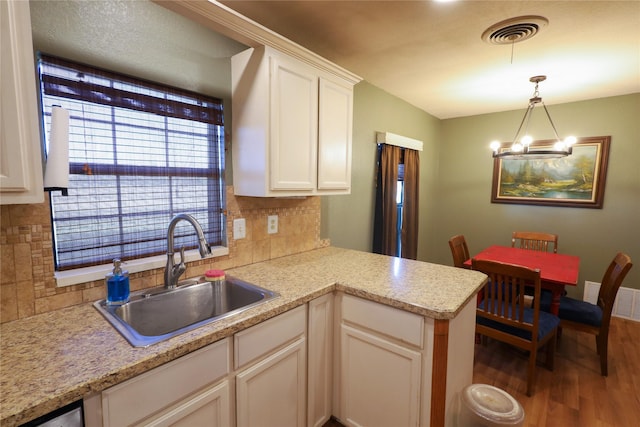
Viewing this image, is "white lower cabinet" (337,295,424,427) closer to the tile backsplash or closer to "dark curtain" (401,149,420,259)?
the tile backsplash

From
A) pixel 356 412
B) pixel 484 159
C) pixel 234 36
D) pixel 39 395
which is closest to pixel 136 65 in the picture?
pixel 234 36

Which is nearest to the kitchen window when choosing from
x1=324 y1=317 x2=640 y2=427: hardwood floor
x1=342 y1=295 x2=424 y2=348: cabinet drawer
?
x1=342 y1=295 x2=424 y2=348: cabinet drawer

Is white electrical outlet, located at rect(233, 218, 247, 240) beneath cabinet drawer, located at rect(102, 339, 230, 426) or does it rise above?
above

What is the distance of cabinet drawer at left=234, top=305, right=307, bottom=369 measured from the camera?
1.16m

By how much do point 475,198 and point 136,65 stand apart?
3.94m

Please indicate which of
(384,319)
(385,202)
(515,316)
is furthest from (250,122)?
(515,316)

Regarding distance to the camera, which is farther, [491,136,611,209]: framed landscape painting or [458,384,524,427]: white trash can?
[491,136,611,209]: framed landscape painting

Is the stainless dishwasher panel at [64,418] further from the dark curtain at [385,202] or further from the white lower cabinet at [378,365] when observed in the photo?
the dark curtain at [385,202]

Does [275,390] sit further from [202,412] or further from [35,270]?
[35,270]

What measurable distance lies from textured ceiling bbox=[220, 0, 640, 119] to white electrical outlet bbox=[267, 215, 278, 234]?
45.2 inches

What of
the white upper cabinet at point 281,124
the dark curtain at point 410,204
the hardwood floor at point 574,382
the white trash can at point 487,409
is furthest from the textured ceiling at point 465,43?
the hardwood floor at point 574,382

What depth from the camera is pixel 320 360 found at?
155 centimetres

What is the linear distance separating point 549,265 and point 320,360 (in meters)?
2.16

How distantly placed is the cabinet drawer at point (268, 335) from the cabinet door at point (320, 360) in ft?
0.26
